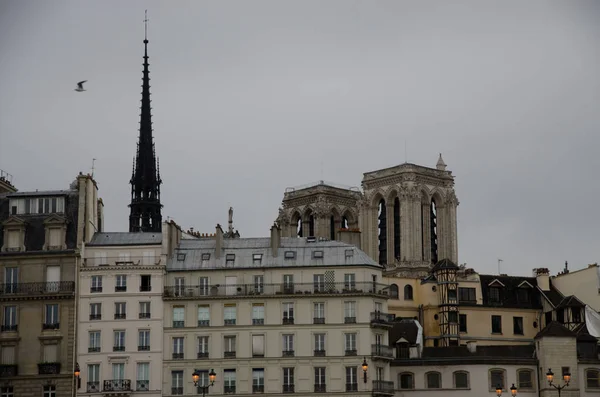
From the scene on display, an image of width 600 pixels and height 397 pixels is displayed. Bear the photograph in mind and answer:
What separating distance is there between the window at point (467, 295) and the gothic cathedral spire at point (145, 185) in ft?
90.4

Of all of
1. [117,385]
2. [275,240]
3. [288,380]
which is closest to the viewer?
[117,385]

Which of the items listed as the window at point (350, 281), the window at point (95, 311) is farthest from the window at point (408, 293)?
the window at point (95, 311)

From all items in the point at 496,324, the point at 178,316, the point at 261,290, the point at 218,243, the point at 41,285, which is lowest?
the point at 178,316

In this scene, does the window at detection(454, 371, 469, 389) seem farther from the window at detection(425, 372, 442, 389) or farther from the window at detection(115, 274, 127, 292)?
the window at detection(115, 274, 127, 292)

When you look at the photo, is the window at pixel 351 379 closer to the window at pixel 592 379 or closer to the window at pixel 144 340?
the window at pixel 144 340

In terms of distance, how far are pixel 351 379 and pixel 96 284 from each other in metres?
18.4

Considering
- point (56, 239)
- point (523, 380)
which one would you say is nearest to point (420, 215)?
point (523, 380)

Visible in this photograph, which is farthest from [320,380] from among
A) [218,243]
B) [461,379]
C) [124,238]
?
[124,238]

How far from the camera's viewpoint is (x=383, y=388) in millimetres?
100688

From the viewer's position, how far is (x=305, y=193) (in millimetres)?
176125

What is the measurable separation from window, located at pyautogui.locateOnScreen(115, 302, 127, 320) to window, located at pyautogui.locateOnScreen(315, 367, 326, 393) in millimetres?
13459

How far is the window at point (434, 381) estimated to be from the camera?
350ft

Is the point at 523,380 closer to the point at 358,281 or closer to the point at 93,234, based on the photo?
the point at 358,281

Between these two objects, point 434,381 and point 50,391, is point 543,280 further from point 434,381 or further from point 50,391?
point 50,391
